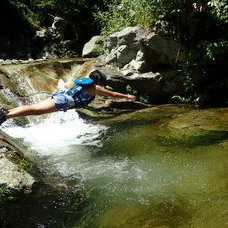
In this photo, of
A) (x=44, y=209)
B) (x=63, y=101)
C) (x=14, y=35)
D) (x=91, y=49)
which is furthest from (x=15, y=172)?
(x=14, y=35)

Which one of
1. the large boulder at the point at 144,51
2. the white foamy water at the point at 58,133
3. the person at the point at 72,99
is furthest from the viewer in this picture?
the large boulder at the point at 144,51

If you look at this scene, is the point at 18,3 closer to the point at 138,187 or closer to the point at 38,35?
the point at 38,35

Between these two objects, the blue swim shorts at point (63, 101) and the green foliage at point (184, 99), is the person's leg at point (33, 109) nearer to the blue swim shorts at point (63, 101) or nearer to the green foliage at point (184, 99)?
the blue swim shorts at point (63, 101)

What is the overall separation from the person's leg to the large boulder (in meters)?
5.93

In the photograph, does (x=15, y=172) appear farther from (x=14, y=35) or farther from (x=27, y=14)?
(x=27, y=14)

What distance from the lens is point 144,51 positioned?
11.7 m

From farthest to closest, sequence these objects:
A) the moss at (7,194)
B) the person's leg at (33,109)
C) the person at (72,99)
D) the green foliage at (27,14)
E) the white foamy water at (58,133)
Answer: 1. the green foliage at (27,14)
2. the white foamy water at (58,133)
3. the person at (72,99)
4. the person's leg at (33,109)
5. the moss at (7,194)

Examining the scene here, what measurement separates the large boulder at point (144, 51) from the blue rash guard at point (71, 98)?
18.2ft

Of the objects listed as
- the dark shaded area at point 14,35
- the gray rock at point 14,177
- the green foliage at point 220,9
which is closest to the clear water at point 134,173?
the gray rock at point 14,177

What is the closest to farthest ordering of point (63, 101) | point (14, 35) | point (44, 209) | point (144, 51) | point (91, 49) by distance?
1. point (44, 209)
2. point (63, 101)
3. point (144, 51)
4. point (91, 49)
5. point (14, 35)

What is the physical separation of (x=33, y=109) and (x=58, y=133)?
305 cm

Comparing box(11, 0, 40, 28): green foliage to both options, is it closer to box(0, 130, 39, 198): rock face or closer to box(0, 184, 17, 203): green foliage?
box(0, 130, 39, 198): rock face

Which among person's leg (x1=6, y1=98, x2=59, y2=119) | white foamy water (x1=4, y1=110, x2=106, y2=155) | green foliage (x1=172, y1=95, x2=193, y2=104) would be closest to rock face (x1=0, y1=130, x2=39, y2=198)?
person's leg (x1=6, y1=98, x2=59, y2=119)

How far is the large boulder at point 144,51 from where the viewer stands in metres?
11.4
